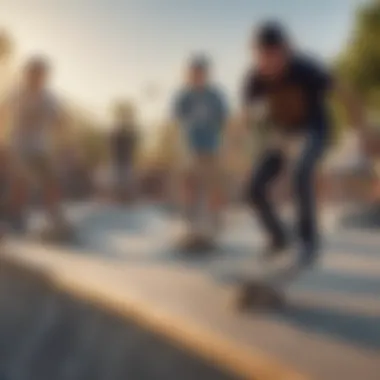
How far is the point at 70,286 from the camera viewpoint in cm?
298

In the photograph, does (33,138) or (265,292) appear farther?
(33,138)

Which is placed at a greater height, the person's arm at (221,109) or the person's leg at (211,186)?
the person's arm at (221,109)

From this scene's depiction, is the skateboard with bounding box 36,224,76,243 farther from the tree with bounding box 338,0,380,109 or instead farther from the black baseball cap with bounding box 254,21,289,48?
the black baseball cap with bounding box 254,21,289,48

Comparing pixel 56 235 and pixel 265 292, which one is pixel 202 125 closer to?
pixel 265 292

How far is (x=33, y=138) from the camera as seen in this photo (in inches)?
135

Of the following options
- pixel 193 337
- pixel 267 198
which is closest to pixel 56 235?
pixel 267 198

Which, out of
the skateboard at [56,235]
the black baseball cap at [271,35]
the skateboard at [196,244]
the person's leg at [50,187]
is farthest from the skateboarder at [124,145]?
the skateboard at [56,235]

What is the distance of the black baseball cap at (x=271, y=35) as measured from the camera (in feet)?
8.52

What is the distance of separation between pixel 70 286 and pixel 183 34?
2.64ft

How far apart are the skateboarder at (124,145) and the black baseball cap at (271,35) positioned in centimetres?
43

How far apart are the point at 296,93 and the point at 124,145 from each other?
1.91ft

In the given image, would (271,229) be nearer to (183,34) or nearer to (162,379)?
(183,34)

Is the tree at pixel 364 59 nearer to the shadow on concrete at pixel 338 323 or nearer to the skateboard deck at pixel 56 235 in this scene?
the shadow on concrete at pixel 338 323

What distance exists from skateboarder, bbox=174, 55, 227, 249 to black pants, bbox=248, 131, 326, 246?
0.21m
